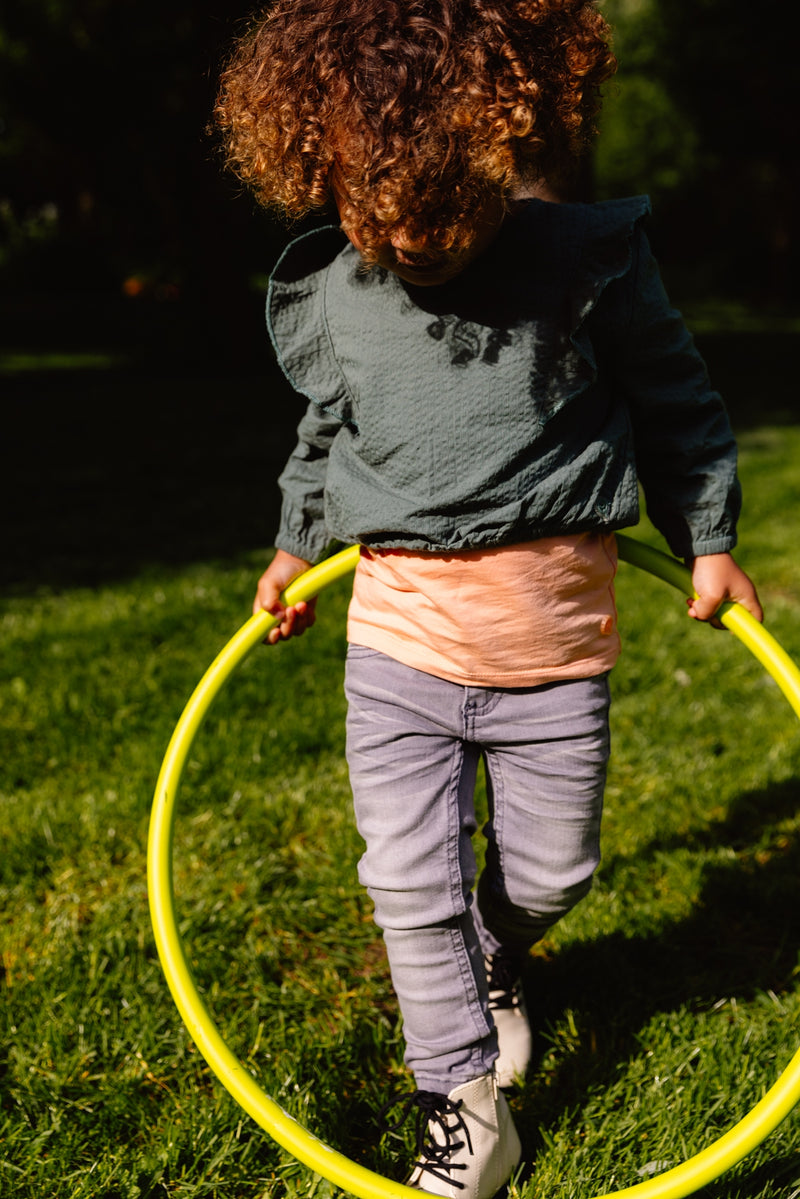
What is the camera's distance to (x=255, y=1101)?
2.01 m

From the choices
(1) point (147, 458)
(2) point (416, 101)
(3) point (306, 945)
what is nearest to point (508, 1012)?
(3) point (306, 945)

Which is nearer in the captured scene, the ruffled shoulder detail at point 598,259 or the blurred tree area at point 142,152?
the ruffled shoulder detail at point 598,259

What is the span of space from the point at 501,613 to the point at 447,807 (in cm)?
38

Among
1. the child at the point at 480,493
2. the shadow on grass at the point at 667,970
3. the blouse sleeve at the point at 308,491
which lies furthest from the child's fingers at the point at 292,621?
the shadow on grass at the point at 667,970

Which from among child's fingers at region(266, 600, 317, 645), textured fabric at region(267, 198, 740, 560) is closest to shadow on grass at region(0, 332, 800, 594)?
child's fingers at region(266, 600, 317, 645)

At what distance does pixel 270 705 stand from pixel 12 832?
42.1 inches

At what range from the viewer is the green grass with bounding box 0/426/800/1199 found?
7.63 ft

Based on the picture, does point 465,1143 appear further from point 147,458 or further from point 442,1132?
point 147,458

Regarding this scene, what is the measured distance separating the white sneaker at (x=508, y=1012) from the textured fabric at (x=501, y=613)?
789 mm

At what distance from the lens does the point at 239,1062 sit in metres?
2.25

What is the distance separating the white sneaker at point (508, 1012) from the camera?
8.39ft

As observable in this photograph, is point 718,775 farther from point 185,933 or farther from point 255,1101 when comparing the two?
point 255,1101

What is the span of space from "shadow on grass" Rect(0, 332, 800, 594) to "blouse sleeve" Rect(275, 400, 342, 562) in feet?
11.8

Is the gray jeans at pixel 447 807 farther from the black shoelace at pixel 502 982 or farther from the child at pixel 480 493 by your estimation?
the black shoelace at pixel 502 982
